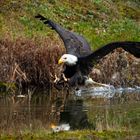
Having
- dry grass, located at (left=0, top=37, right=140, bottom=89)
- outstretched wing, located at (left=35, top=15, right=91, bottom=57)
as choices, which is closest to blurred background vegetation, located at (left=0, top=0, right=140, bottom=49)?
dry grass, located at (left=0, top=37, right=140, bottom=89)

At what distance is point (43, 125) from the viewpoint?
15.6m

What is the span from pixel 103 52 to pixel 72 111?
1655mm

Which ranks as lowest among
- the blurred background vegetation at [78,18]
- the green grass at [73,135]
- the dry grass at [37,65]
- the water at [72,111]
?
the green grass at [73,135]

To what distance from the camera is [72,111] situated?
18.0m

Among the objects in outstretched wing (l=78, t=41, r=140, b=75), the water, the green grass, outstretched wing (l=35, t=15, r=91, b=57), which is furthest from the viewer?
outstretched wing (l=35, t=15, r=91, b=57)

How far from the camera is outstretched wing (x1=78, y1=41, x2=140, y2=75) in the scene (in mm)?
17719

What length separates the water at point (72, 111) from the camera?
15.6 metres

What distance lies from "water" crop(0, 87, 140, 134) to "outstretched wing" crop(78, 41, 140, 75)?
0.93 metres

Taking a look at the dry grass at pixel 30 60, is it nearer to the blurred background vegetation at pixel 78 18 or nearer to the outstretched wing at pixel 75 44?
the outstretched wing at pixel 75 44

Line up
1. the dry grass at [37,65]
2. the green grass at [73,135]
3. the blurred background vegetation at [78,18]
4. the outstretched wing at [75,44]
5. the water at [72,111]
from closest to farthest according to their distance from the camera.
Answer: the green grass at [73,135], the water at [72,111], the outstretched wing at [75,44], the dry grass at [37,65], the blurred background vegetation at [78,18]

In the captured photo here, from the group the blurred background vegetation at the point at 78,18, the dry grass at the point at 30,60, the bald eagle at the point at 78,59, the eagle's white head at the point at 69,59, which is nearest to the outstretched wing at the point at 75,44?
the bald eagle at the point at 78,59

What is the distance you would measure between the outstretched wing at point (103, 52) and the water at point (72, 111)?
0.93 meters

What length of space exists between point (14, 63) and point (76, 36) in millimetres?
2079

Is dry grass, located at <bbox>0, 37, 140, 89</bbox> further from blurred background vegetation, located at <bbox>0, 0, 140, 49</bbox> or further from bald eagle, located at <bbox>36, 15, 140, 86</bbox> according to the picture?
blurred background vegetation, located at <bbox>0, 0, 140, 49</bbox>
